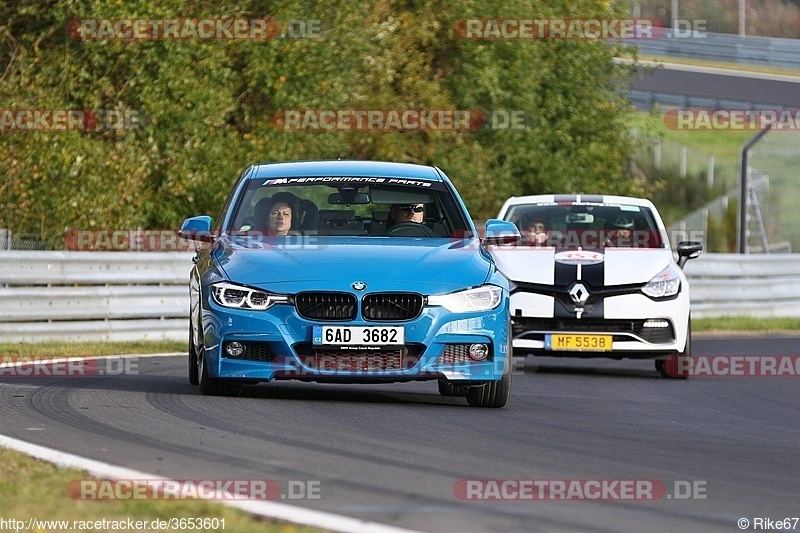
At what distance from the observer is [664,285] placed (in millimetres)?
13938

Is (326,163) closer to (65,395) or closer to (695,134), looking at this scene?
(65,395)

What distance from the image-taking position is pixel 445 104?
93.1 feet

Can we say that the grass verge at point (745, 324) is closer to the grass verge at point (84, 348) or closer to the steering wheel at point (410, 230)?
the grass verge at point (84, 348)

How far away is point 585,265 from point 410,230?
378 cm

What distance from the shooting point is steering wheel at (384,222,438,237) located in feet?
34.2

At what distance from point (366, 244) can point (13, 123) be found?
13.2 m

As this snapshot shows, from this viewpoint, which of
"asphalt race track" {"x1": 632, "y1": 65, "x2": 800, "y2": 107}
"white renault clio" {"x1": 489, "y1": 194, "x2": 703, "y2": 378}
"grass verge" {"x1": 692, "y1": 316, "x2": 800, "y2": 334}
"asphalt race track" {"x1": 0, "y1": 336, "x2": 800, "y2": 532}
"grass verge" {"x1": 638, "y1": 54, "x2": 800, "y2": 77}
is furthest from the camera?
"grass verge" {"x1": 638, "y1": 54, "x2": 800, "y2": 77}

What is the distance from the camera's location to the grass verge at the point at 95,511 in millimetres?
5387

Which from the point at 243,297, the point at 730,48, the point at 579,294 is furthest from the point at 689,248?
the point at 730,48

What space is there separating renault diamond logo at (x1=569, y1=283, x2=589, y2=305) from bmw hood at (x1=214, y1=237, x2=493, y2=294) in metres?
3.80

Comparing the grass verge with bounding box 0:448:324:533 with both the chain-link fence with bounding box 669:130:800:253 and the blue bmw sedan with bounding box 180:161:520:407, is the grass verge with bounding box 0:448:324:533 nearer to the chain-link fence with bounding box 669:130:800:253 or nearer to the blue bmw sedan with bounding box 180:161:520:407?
the blue bmw sedan with bounding box 180:161:520:407

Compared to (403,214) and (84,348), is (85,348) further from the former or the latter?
(403,214)

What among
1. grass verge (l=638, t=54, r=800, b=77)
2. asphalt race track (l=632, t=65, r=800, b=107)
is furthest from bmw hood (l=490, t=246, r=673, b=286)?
grass verge (l=638, t=54, r=800, b=77)

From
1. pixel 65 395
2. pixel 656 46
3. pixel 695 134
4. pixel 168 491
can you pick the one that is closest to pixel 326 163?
pixel 65 395
